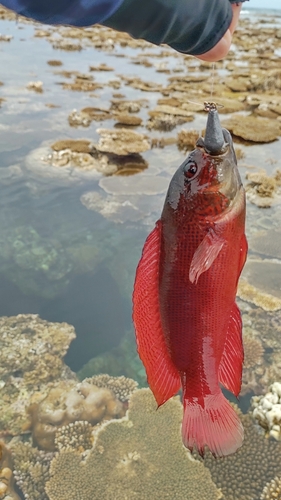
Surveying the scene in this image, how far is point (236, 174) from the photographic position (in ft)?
4.38

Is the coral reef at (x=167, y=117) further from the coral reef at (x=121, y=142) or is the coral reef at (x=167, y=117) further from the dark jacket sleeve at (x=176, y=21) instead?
the dark jacket sleeve at (x=176, y=21)

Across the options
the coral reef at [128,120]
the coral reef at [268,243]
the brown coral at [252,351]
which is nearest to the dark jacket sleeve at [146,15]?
the brown coral at [252,351]

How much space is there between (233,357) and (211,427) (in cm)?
29

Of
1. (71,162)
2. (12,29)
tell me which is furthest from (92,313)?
(12,29)

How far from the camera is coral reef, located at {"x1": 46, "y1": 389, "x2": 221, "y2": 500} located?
9.27 feet

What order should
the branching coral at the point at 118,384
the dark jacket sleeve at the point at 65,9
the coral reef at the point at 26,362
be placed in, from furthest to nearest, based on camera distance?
the branching coral at the point at 118,384, the coral reef at the point at 26,362, the dark jacket sleeve at the point at 65,9

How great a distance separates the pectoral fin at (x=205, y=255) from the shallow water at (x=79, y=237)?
2.64 metres

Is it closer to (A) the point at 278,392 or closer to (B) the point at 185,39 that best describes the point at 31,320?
(A) the point at 278,392

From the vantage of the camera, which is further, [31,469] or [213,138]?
[31,469]

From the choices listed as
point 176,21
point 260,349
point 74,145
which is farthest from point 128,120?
point 176,21

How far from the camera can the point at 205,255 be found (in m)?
1.25

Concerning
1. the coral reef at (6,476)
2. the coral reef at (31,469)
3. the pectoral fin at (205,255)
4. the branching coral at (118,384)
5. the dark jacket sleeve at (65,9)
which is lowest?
the coral reef at (31,469)

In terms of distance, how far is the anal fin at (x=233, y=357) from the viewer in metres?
1.60

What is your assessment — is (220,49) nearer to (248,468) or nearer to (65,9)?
(65,9)
